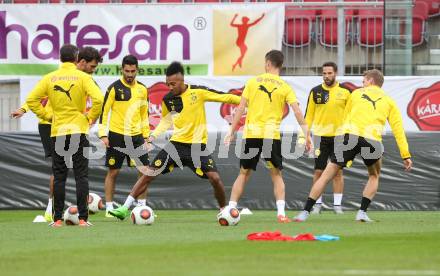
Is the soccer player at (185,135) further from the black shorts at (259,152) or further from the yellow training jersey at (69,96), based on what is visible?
the yellow training jersey at (69,96)

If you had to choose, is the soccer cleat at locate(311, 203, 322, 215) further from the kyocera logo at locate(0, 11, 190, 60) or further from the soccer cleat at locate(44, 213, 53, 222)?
the kyocera logo at locate(0, 11, 190, 60)

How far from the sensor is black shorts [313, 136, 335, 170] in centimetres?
1733

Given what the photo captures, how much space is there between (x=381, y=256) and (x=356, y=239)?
1719 mm

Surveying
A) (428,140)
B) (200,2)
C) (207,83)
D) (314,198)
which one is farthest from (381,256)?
(200,2)

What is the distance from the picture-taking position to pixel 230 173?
19.0 metres

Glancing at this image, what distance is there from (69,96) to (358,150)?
384cm

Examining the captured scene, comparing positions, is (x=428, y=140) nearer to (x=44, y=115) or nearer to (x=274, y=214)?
(x=274, y=214)

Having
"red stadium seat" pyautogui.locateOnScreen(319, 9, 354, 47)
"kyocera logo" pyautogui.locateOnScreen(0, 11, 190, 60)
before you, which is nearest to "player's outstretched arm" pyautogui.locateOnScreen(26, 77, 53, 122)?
"kyocera logo" pyautogui.locateOnScreen(0, 11, 190, 60)

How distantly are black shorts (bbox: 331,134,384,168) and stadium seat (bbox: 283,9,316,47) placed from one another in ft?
27.8

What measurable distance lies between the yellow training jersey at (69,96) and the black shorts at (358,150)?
10.7ft

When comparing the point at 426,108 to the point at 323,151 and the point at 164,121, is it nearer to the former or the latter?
the point at 323,151

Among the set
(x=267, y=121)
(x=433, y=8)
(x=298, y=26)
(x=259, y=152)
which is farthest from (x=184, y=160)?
(x=433, y=8)

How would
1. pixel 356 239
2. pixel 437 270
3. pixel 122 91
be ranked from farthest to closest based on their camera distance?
pixel 122 91 → pixel 356 239 → pixel 437 270

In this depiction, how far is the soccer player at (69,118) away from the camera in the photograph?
533 inches
